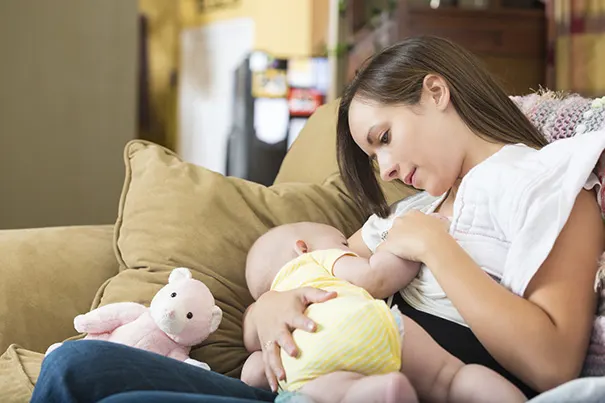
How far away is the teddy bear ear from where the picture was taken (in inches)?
54.2

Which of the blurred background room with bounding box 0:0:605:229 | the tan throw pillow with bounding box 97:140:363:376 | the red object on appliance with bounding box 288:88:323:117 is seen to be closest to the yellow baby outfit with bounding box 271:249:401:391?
the tan throw pillow with bounding box 97:140:363:376

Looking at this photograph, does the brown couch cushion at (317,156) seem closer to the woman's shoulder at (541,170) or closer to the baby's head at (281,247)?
the baby's head at (281,247)

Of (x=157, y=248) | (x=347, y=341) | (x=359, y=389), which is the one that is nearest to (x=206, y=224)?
(x=157, y=248)

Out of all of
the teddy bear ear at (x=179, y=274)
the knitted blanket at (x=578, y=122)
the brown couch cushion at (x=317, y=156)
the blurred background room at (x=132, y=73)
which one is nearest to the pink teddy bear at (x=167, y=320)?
the teddy bear ear at (x=179, y=274)

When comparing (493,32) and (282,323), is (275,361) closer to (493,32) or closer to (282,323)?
(282,323)

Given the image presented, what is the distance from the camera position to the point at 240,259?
1485 millimetres

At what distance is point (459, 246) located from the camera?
3.66 ft

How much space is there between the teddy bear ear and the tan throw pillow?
0.18 ft

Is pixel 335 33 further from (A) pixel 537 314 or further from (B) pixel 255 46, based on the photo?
(A) pixel 537 314

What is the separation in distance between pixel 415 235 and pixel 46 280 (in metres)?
0.77

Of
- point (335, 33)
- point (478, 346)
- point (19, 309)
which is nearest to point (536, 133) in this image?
point (478, 346)

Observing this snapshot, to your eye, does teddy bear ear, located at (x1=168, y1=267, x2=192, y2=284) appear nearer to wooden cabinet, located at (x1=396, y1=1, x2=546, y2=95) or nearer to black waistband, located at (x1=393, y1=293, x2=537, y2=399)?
black waistband, located at (x1=393, y1=293, x2=537, y2=399)

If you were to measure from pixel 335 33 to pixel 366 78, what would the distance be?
342cm

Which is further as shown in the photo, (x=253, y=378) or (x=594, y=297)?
(x=253, y=378)
